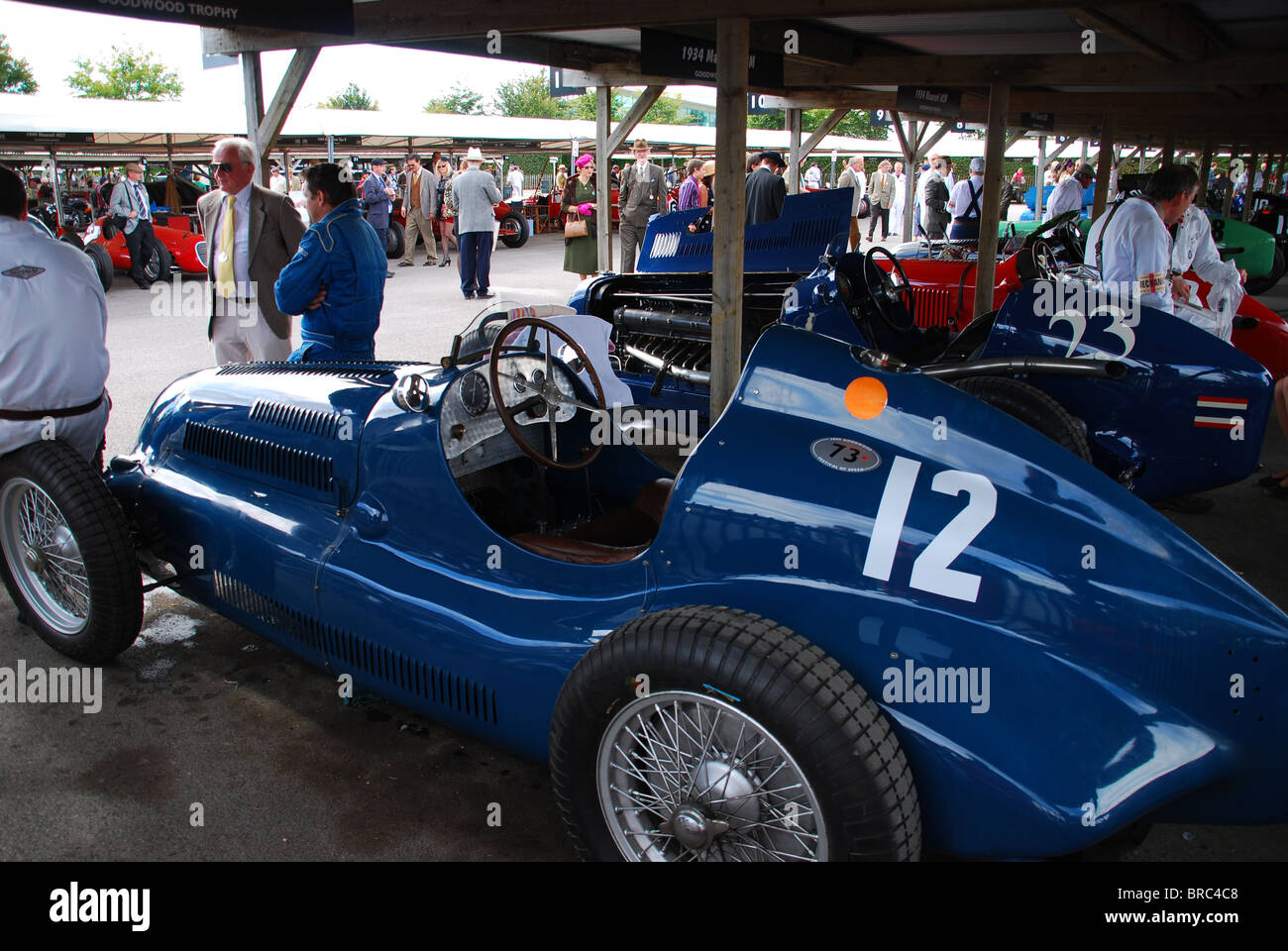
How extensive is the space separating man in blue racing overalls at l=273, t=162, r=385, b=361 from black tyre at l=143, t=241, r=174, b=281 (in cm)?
1239

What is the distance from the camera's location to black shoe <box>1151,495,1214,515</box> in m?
5.44

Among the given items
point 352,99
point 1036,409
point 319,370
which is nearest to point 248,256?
point 319,370

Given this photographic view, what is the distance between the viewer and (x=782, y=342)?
7.93 feet

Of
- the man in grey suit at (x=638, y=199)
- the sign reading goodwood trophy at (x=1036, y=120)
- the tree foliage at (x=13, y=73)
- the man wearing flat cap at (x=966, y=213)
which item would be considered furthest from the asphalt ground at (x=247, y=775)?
the tree foliage at (x=13, y=73)

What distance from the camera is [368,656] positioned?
2854mm

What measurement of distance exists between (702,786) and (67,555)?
8.56 ft

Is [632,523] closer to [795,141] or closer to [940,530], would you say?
[940,530]

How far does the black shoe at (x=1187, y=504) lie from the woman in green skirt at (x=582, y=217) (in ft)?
24.5

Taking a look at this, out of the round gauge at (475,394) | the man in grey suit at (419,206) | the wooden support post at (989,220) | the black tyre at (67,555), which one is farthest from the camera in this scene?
the man in grey suit at (419,206)

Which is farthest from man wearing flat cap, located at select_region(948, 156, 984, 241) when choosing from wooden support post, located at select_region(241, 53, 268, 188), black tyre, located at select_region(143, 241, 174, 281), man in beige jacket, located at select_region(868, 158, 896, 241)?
black tyre, located at select_region(143, 241, 174, 281)

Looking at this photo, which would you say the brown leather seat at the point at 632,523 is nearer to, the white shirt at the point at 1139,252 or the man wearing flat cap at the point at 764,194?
the white shirt at the point at 1139,252

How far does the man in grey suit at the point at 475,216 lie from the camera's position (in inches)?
466

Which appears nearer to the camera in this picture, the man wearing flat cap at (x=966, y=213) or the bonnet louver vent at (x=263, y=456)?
the bonnet louver vent at (x=263, y=456)
